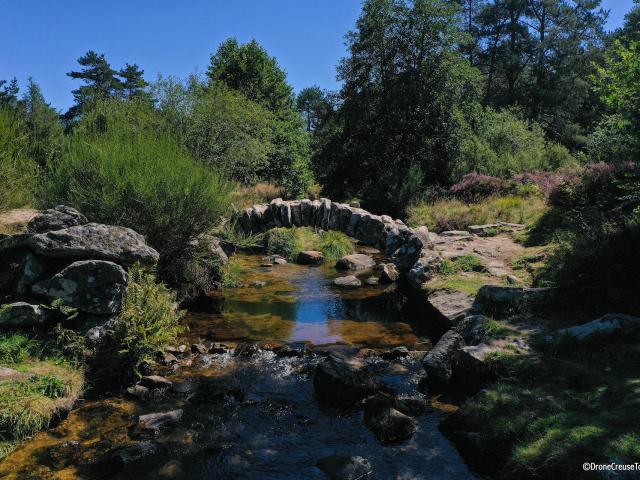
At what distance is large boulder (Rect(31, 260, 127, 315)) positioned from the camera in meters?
7.98

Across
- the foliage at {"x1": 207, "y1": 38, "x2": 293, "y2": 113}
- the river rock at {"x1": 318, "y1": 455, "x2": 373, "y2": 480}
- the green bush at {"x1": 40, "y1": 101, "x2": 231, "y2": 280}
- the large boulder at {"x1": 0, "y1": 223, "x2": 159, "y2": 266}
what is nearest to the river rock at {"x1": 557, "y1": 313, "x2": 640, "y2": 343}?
the river rock at {"x1": 318, "y1": 455, "x2": 373, "y2": 480}

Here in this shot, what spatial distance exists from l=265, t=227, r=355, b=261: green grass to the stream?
8778mm

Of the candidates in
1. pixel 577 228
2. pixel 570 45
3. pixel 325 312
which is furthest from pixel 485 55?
pixel 325 312

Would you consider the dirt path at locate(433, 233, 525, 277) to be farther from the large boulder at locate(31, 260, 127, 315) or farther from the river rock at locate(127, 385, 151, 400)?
the large boulder at locate(31, 260, 127, 315)

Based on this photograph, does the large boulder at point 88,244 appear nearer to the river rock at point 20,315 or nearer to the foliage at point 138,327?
the foliage at point 138,327

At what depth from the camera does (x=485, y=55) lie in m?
49.8

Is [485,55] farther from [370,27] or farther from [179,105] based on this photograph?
[179,105]

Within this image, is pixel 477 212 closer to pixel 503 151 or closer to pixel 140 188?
pixel 503 151

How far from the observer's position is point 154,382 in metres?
7.86

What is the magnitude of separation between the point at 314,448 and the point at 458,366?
2.73 metres

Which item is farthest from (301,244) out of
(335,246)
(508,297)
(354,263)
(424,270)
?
(508,297)

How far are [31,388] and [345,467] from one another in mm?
4613

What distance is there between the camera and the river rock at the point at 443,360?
7.68 m

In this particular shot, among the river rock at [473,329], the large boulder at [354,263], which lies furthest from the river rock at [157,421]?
the large boulder at [354,263]
